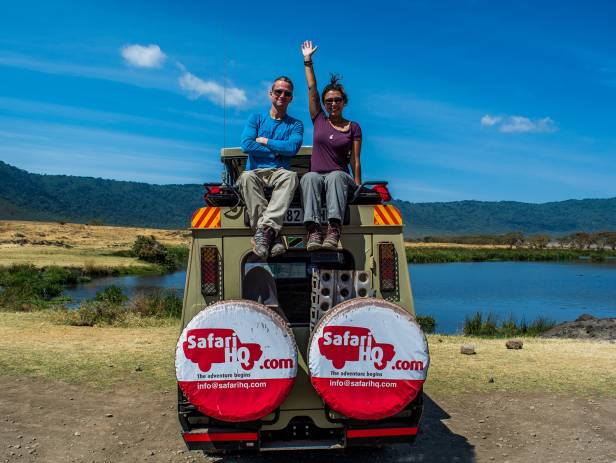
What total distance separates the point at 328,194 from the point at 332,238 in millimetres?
373

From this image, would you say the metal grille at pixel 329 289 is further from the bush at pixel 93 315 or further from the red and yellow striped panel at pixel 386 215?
the bush at pixel 93 315

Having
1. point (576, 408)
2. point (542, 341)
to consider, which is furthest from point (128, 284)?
point (576, 408)

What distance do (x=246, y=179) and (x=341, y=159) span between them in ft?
3.12

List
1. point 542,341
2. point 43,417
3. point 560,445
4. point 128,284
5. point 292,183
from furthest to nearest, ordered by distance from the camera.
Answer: point 128,284 → point 542,341 → point 43,417 → point 560,445 → point 292,183

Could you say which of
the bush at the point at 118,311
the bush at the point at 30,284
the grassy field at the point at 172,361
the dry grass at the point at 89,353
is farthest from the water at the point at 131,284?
the grassy field at the point at 172,361

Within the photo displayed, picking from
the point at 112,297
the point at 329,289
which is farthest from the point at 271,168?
the point at 112,297

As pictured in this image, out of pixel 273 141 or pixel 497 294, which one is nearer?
pixel 273 141

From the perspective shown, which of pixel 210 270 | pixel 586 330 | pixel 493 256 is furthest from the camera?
pixel 493 256

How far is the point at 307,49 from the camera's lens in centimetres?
595

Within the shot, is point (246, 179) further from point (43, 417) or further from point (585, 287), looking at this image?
point (585, 287)

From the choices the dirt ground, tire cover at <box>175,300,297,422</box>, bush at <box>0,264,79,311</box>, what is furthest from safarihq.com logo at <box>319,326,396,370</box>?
bush at <box>0,264,79,311</box>

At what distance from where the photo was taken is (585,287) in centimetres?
3741

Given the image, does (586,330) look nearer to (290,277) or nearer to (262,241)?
(290,277)

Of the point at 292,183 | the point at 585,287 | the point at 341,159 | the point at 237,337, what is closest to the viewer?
the point at 237,337
